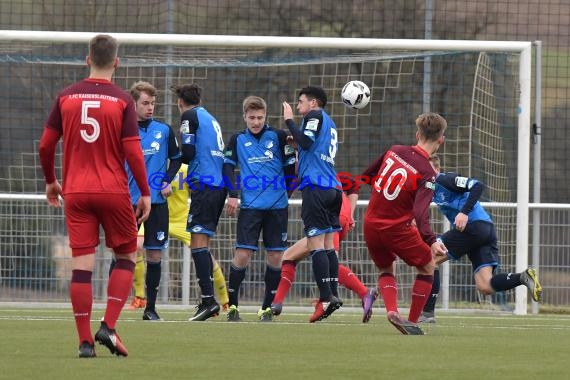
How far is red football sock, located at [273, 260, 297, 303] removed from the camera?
11.8m

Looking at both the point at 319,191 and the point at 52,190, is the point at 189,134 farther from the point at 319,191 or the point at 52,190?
the point at 52,190

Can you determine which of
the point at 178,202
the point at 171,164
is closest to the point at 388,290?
the point at 171,164

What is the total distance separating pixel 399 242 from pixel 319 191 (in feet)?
5.51

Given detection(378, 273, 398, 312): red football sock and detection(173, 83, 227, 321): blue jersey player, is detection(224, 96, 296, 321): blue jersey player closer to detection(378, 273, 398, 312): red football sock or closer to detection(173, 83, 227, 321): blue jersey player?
detection(173, 83, 227, 321): blue jersey player

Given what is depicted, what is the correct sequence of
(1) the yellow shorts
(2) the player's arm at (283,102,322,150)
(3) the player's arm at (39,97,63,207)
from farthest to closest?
(1) the yellow shorts → (2) the player's arm at (283,102,322,150) → (3) the player's arm at (39,97,63,207)

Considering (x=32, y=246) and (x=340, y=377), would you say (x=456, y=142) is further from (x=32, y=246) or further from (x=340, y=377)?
(x=340, y=377)

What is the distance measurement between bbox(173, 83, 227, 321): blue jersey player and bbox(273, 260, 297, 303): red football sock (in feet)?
2.02

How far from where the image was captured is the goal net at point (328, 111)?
48.1ft

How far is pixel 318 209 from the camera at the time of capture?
11328 millimetres

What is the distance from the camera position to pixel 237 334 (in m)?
9.51

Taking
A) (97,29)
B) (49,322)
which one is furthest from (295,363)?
(97,29)

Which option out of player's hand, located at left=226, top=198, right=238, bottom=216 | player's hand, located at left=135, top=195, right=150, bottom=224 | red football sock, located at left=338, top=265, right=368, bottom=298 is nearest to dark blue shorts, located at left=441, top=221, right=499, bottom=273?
red football sock, located at left=338, top=265, right=368, bottom=298

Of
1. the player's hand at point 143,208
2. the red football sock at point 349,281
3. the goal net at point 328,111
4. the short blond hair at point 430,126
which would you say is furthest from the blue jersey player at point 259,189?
the player's hand at point 143,208

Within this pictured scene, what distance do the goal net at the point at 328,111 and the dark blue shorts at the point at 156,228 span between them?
326 cm
